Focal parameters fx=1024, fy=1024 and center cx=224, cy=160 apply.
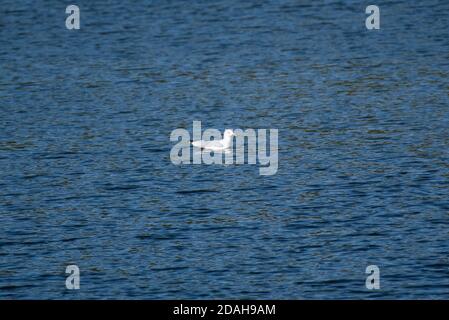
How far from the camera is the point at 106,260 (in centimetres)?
2567

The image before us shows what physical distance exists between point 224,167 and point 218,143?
1.42 metres

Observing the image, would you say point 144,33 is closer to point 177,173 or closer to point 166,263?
point 177,173

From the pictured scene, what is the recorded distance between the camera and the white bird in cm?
3409

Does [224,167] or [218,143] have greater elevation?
[218,143]

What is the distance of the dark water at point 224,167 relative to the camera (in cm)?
2498

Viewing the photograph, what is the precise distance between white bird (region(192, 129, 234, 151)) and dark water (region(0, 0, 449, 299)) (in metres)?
1.26

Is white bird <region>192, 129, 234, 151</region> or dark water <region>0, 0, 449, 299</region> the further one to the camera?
white bird <region>192, 129, 234, 151</region>

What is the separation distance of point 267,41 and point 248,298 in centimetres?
2754

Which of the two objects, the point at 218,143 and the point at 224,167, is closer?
the point at 224,167

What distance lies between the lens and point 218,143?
112ft

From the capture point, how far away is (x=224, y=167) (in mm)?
33000

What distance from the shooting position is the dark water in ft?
82.0

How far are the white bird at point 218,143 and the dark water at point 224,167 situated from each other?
1.26 m
